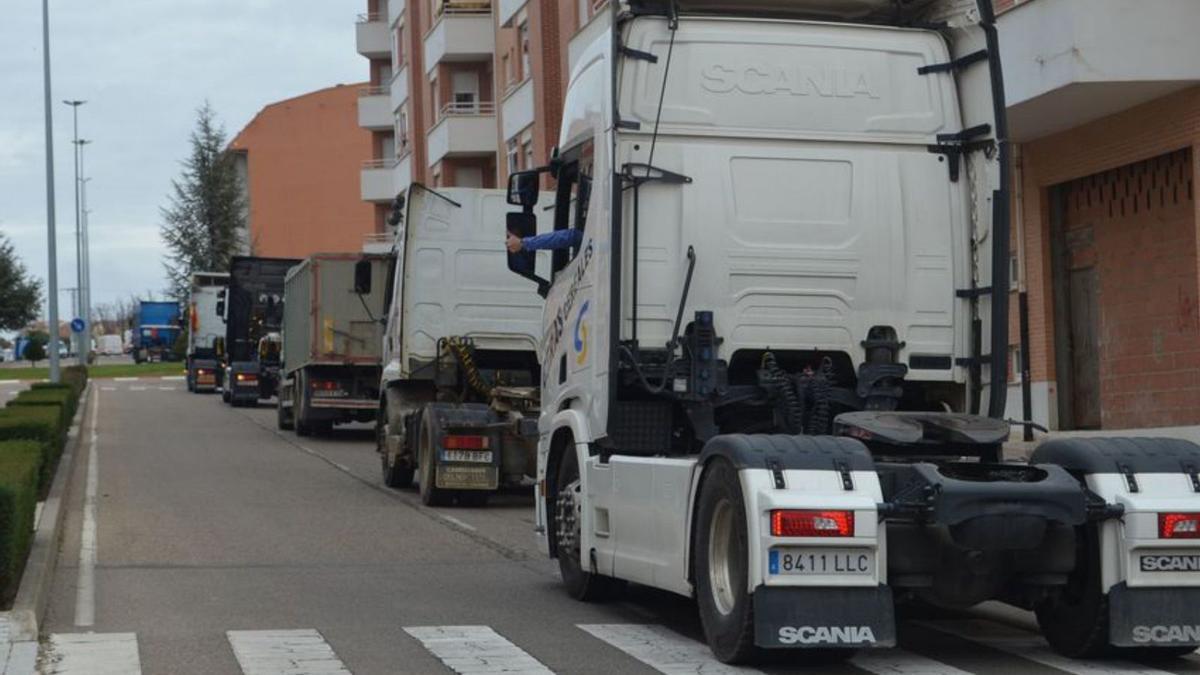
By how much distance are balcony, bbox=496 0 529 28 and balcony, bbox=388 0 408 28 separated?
12.9 metres

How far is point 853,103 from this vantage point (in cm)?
1135

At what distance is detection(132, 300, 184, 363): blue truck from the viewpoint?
96375mm

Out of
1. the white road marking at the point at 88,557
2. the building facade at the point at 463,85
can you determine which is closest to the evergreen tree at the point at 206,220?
the building facade at the point at 463,85

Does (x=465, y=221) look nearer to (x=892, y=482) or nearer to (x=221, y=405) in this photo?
(x=892, y=482)

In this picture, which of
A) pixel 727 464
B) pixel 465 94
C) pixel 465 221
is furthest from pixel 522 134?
pixel 727 464

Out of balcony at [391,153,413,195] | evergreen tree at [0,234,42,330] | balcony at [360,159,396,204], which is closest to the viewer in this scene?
balcony at [391,153,413,195]

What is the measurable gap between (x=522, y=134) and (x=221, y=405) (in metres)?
9.74

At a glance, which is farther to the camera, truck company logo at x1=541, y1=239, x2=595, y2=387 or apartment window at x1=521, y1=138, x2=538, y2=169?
apartment window at x1=521, y1=138, x2=538, y2=169

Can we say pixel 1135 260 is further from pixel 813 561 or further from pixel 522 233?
pixel 813 561

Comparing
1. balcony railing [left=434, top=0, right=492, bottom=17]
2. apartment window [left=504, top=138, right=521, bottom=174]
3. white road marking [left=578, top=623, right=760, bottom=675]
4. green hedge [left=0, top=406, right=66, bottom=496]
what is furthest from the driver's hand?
balcony railing [left=434, top=0, right=492, bottom=17]

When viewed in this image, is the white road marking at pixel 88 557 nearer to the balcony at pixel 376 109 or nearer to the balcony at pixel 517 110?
the balcony at pixel 517 110

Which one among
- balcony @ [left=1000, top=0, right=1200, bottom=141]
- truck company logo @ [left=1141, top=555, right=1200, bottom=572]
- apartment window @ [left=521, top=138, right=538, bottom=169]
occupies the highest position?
apartment window @ [left=521, top=138, right=538, bottom=169]

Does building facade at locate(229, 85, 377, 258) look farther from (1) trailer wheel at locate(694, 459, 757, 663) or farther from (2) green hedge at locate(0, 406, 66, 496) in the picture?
(1) trailer wheel at locate(694, 459, 757, 663)

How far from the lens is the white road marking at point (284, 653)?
943cm
